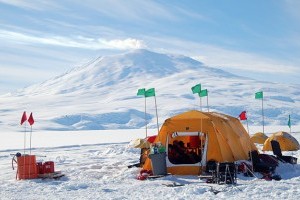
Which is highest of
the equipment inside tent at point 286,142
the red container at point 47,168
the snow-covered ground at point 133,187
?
the equipment inside tent at point 286,142

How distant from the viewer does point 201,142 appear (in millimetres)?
17062

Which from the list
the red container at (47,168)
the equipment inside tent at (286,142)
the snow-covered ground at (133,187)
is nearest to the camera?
the snow-covered ground at (133,187)

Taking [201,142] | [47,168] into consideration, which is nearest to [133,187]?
[47,168]

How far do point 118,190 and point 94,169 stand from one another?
5.60 meters

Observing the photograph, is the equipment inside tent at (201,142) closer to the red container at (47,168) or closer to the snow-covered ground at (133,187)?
the snow-covered ground at (133,187)

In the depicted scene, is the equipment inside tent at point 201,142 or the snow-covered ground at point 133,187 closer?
the snow-covered ground at point 133,187

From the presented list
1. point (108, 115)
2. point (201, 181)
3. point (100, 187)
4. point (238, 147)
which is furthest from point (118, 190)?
point (108, 115)

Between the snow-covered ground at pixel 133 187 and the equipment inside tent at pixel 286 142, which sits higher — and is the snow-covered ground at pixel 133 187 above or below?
below

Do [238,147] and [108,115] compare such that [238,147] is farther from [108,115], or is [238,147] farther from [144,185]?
[108,115]

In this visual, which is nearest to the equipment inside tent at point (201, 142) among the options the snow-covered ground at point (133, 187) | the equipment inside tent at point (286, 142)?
the snow-covered ground at point (133, 187)

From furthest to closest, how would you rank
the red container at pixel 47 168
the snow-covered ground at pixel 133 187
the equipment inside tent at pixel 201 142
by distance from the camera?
the equipment inside tent at pixel 201 142
the red container at pixel 47 168
the snow-covered ground at pixel 133 187

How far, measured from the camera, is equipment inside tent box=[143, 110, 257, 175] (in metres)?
16.9

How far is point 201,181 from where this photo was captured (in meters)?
14.9

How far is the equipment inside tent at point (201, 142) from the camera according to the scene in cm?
1691
